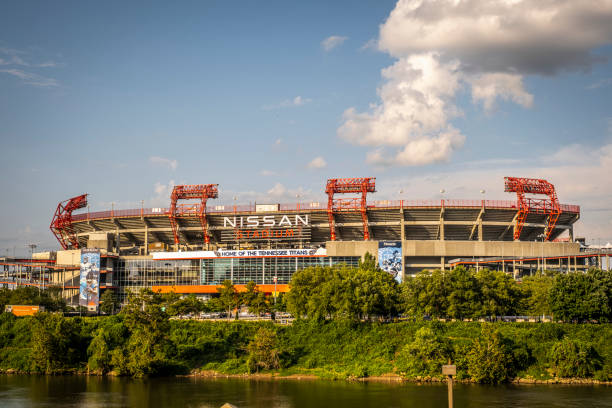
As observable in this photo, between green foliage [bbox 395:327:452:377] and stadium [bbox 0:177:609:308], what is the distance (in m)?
50.9

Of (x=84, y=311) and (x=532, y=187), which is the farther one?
(x=532, y=187)

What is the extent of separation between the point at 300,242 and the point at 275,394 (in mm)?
69003

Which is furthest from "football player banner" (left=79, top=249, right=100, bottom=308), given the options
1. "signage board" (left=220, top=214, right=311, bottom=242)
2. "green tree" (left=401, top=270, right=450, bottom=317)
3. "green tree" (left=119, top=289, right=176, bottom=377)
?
"green tree" (left=401, top=270, right=450, bottom=317)

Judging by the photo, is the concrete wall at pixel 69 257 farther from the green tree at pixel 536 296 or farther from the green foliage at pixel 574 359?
the green foliage at pixel 574 359

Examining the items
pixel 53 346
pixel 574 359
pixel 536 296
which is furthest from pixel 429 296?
pixel 53 346

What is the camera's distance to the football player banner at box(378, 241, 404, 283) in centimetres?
12144

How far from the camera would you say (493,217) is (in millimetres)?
130500

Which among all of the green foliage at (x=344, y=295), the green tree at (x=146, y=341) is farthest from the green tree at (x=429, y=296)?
the green tree at (x=146, y=341)

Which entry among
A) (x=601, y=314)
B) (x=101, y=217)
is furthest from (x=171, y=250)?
(x=601, y=314)

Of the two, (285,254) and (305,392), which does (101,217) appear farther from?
(305,392)

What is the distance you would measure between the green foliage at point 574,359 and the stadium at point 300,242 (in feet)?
167

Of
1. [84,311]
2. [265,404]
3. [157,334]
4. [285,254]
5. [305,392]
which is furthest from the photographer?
[285,254]

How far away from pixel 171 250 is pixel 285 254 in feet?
109

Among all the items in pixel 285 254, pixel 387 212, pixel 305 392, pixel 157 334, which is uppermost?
pixel 387 212
